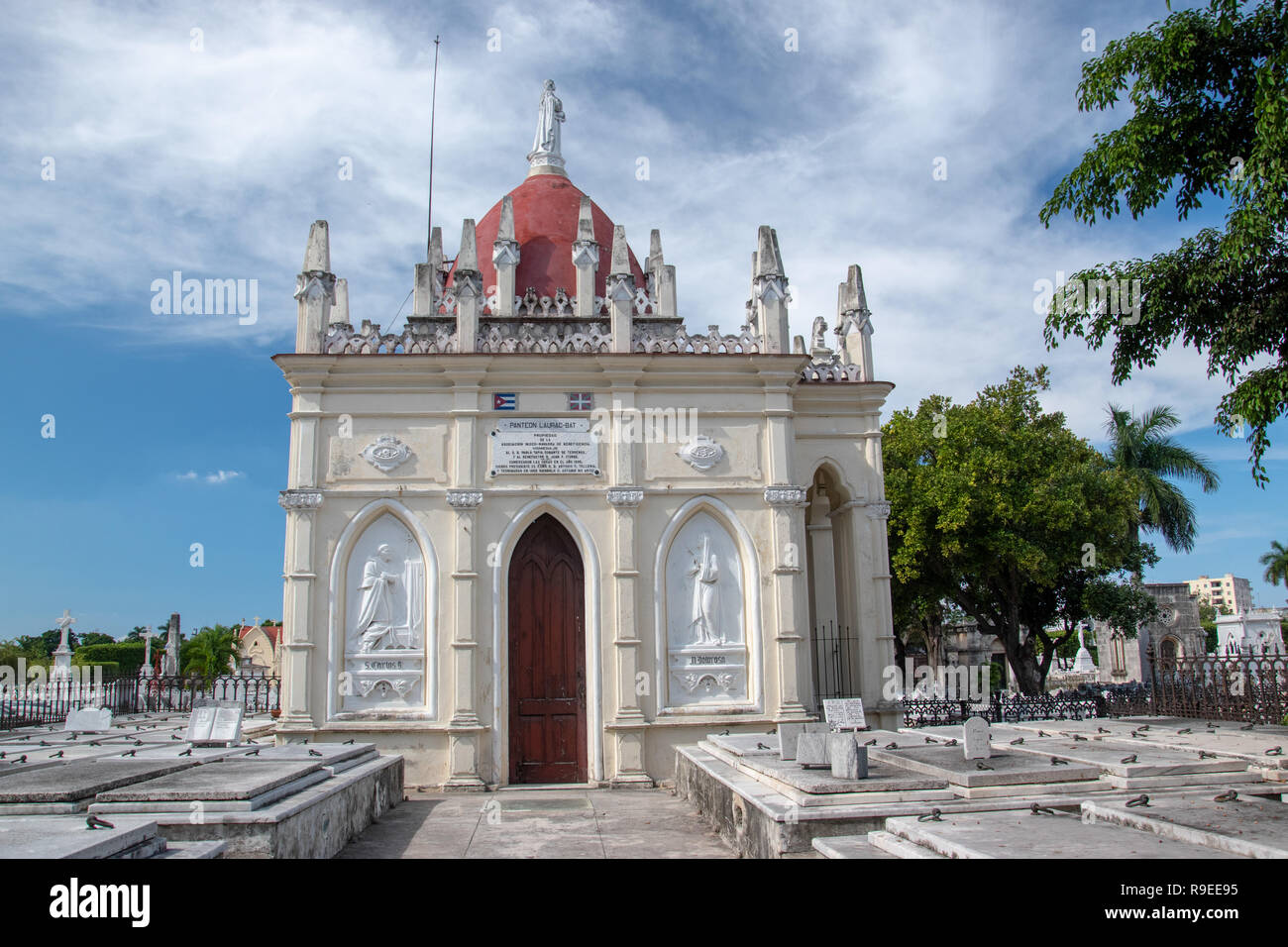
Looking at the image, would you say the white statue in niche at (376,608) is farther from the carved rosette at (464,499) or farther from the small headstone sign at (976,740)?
the small headstone sign at (976,740)

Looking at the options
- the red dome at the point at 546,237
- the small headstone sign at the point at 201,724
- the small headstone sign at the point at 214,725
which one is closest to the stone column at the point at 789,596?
the red dome at the point at 546,237

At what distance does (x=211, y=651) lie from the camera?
43.2 meters

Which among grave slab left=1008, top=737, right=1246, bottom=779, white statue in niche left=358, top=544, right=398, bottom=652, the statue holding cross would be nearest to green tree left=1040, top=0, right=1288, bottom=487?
grave slab left=1008, top=737, right=1246, bottom=779

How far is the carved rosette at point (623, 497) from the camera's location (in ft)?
49.2

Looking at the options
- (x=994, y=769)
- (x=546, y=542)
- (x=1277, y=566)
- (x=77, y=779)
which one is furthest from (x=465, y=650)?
(x=1277, y=566)

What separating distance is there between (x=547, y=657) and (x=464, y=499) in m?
2.80

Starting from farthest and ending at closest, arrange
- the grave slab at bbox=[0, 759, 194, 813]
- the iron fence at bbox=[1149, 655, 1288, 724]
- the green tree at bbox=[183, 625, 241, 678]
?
the green tree at bbox=[183, 625, 241, 678] < the iron fence at bbox=[1149, 655, 1288, 724] < the grave slab at bbox=[0, 759, 194, 813]

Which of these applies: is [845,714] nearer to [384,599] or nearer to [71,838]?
[384,599]

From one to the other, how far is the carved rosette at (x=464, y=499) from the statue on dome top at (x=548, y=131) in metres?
10.3

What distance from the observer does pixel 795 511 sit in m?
15.6

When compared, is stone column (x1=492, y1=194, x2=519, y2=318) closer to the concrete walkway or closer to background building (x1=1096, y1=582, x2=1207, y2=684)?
the concrete walkway

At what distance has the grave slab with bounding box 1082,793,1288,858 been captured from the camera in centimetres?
547

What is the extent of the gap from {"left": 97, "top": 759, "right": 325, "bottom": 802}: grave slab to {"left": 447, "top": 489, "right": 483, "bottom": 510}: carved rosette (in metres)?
5.74
